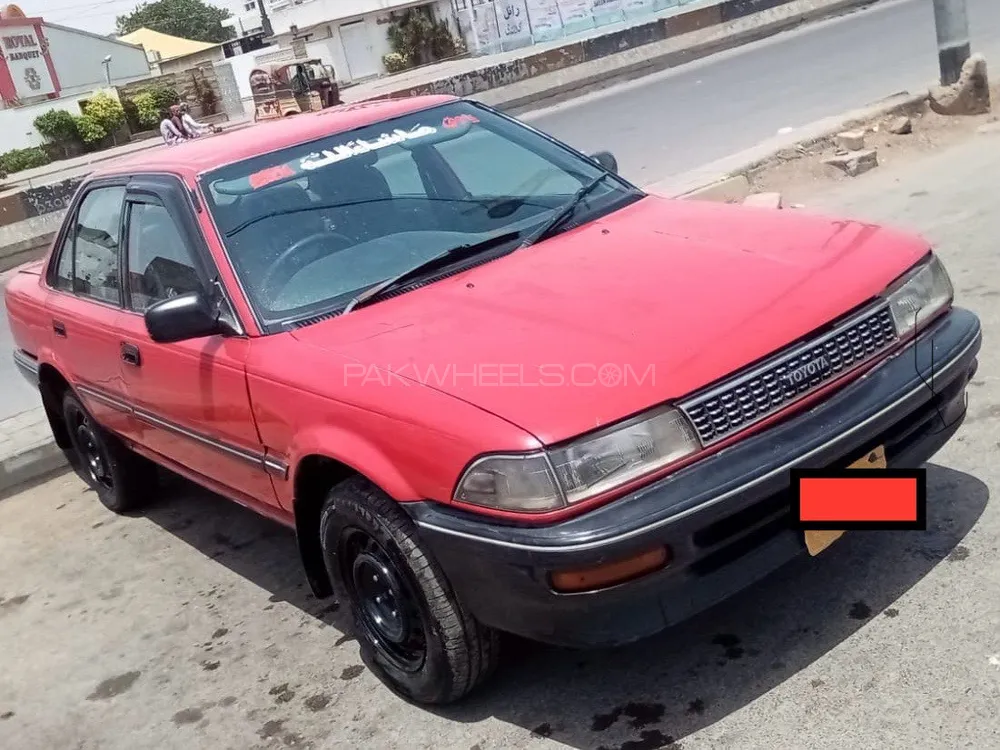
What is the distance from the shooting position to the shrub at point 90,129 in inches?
1451

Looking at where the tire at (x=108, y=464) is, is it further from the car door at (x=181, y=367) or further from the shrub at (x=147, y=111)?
the shrub at (x=147, y=111)

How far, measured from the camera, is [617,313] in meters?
2.89

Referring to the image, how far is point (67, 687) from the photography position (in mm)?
3674

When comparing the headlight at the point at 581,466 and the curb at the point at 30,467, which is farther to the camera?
the curb at the point at 30,467

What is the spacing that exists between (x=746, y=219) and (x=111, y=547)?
128 inches

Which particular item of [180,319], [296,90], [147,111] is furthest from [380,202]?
[147,111]

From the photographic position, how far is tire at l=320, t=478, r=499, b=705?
9.14ft

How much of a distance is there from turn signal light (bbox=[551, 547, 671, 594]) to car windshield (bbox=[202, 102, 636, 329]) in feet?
4.21

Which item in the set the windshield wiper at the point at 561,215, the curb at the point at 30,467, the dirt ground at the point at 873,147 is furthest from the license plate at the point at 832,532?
the dirt ground at the point at 873,147

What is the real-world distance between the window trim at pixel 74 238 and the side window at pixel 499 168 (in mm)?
1376

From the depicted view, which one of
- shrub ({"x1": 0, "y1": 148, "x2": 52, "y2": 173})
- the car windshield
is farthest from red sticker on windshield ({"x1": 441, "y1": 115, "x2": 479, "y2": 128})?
shrub ({"x1": 0, "y1": 148, "x2": 52, "y2": 173})

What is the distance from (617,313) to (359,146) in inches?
58.5

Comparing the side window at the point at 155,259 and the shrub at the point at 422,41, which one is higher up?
the shrub at the point at 422,41

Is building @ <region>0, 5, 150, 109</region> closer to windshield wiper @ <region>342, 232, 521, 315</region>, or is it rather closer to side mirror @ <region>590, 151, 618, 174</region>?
side mirror @ <region>590, 151, 618, 174</region>
